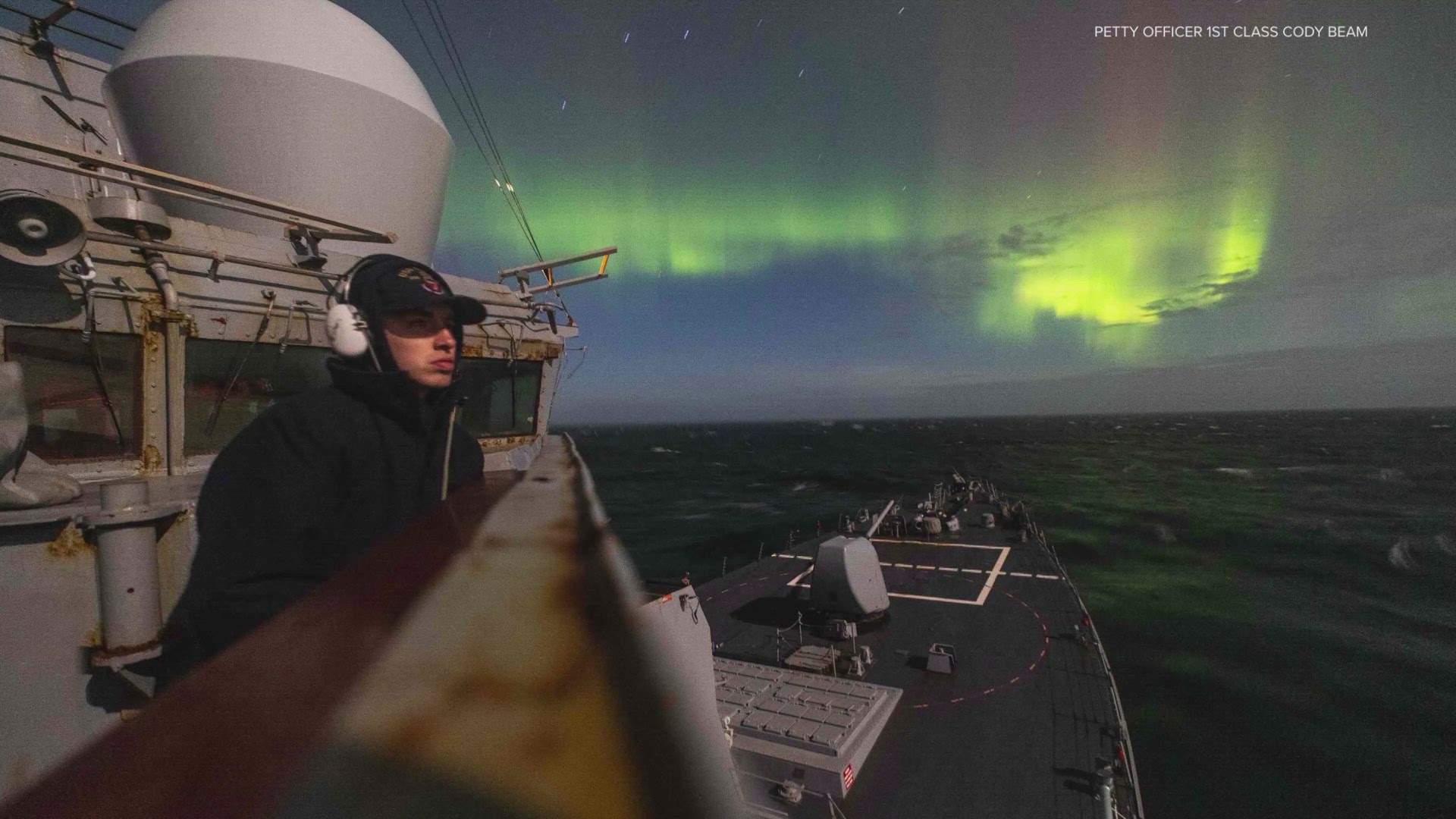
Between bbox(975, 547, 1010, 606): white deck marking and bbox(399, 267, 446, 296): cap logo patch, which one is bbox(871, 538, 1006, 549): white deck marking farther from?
bbox(399, 267, 446, 296): cap logo patch

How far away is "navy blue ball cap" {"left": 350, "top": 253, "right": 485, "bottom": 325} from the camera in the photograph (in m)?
2.04

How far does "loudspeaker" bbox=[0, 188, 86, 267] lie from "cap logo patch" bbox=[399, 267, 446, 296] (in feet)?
17.7

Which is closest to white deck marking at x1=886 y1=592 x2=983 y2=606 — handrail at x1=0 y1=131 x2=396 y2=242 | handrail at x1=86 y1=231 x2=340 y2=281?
handrail at x1=86 y1=231 x2=340 y2=281

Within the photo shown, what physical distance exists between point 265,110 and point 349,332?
26.8 feet

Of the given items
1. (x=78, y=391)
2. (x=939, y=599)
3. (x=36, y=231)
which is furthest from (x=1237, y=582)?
(x=36, y=231)

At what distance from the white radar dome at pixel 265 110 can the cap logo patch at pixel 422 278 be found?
23.7 ft

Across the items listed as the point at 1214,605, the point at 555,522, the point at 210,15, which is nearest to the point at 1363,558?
the point at 1214,605

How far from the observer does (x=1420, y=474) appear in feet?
266

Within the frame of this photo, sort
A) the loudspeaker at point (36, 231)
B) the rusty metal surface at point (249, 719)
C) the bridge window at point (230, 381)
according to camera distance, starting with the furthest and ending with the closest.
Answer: the bridge window at point (230, 381)
the loudspeaker at point (36, 231)
the rusty metal surface at point (249, 719)

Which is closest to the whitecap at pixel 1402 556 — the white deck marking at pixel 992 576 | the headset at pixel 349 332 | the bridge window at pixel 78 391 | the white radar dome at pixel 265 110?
the white deck marking at pixel 992 576

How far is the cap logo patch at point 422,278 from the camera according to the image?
2111mm

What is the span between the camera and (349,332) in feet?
6.43

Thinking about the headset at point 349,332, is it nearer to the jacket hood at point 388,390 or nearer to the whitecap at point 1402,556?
the jacket hood at point 388,390

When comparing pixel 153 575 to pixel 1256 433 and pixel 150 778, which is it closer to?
pixel 150 778
